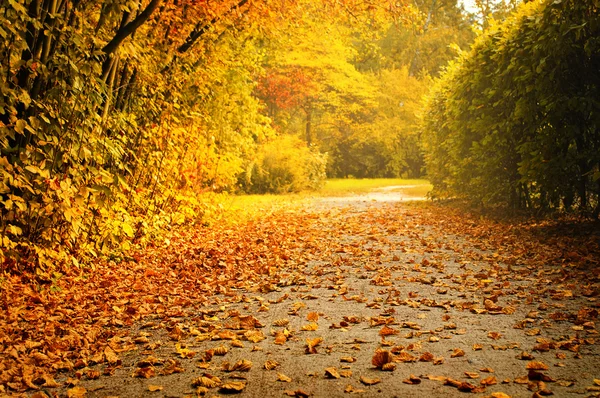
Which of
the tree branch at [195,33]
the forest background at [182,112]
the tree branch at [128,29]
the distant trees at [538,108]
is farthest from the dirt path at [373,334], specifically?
the tree branch at [195,33]

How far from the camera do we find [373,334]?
4.68 m

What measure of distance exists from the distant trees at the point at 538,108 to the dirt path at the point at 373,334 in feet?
5.98

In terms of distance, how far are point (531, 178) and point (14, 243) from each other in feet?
26.0

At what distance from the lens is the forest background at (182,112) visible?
609 centimetres

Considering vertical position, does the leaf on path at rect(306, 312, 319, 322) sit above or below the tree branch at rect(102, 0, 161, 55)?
below

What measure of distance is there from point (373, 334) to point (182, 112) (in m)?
6.77

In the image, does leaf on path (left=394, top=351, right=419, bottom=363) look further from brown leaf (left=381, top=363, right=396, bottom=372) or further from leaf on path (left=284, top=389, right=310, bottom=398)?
leaf on path (left=284, top=389, right=310, bottom=398)

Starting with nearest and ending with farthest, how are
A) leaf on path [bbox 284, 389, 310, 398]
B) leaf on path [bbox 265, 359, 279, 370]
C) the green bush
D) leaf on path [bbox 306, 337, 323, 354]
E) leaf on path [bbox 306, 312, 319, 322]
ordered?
leaf on path [bbox 284, 389, 310, 398] → leaf on path [bbox 265, 359, 279, 370] → leaf on path [bbox 306, 337, 323, 354] → leaf on path [bbox 306, 312, 319, 322] → the green bush

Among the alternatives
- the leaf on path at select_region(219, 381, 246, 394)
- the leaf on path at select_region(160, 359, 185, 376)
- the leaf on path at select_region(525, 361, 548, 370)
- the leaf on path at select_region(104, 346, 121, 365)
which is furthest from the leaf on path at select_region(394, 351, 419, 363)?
the leaf on path at select_region(104, 346, 121, 365)

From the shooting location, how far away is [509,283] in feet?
A: 21.2

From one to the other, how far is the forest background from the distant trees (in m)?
0.03

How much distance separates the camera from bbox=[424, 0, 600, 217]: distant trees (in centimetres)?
873

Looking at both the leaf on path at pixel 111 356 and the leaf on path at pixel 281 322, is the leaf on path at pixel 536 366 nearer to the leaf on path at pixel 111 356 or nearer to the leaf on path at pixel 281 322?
the leaf on path at pixel 281 322

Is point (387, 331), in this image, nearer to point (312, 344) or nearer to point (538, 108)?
point (312, 344)
